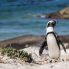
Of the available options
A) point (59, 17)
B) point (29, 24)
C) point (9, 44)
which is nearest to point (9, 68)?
point (9, 44)

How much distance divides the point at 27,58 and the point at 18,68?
138cm

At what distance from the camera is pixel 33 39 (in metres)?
18.0

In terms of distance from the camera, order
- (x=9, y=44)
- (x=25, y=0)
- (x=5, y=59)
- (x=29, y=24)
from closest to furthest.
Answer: (x=5, y=59), (x=9, y=44), (x=29, y=24), (x=25, y=0)

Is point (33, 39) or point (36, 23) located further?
point (36, 23)

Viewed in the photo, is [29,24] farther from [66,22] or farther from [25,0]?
[25,0]

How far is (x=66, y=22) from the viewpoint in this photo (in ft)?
91.0

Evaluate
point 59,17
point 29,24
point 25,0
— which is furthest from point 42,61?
point 25,0

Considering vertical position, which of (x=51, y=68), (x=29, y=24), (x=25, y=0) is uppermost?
(x=25, y=0)

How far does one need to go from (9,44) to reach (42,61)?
6452 millimetres

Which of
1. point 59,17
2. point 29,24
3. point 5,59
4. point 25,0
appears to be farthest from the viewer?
point 25,0

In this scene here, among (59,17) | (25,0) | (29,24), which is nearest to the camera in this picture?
(29,24)

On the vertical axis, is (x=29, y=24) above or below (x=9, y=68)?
above

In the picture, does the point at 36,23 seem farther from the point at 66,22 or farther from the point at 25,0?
the point at 25,0

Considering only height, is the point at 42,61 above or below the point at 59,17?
below
